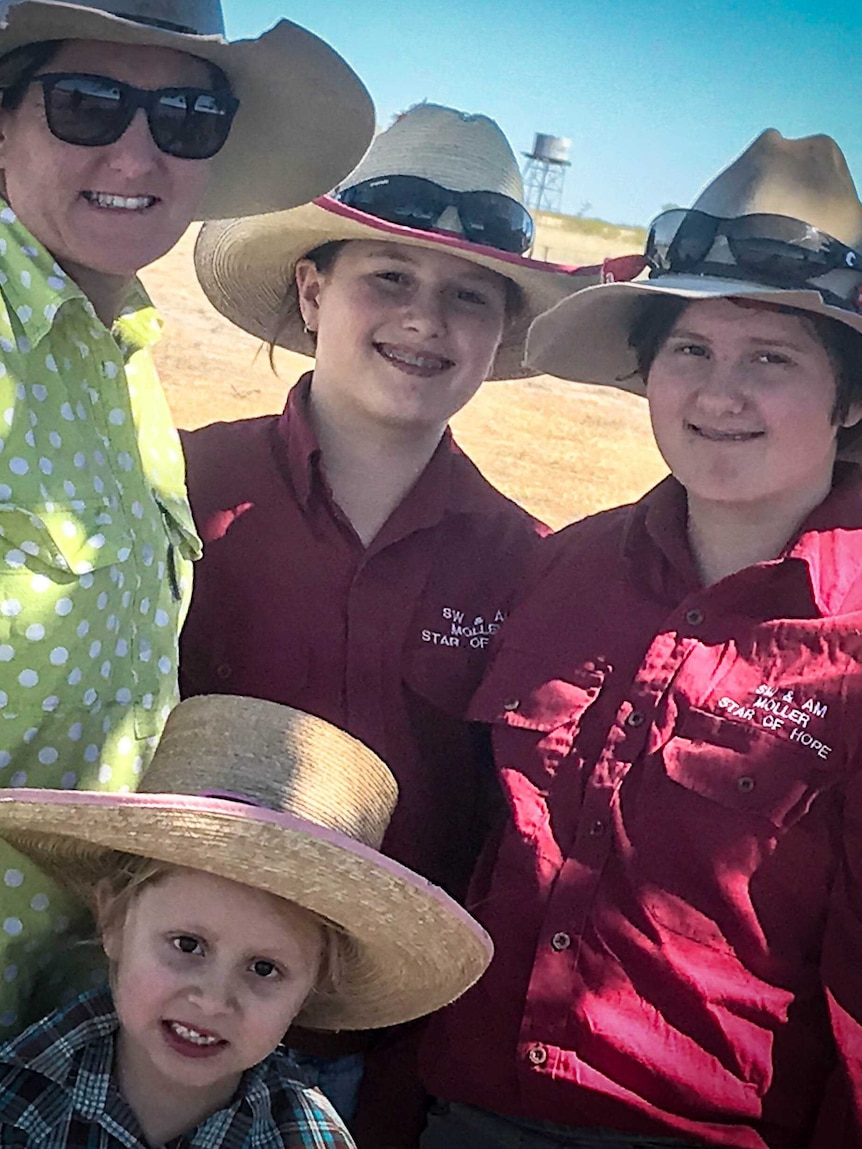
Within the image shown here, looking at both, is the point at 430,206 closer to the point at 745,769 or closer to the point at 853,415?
the point at 853,415

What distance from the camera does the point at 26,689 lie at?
1782 mm

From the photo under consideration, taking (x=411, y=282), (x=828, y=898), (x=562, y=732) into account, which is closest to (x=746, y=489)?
(x=562, y=732)

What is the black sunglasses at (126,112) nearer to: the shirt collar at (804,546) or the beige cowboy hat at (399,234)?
the beige cowboy hat at (399,234)

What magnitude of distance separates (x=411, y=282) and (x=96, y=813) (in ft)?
4.57

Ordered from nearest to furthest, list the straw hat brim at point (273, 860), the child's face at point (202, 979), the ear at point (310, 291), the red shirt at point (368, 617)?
the straw hat brim at point (273, 860), the child's face at point (202, 979), the red shirt at point (368, 617), the ear at point (310, 291)

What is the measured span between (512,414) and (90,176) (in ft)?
35.5

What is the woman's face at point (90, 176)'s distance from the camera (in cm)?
195

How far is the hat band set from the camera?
190 centimetres

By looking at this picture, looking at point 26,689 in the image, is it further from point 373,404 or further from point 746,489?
point 746,489

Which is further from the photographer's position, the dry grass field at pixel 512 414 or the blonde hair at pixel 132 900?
the dry grass field at pixel 512 414

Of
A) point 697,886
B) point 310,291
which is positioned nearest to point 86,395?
point 310,291

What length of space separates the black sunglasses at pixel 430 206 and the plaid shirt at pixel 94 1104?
1.65m

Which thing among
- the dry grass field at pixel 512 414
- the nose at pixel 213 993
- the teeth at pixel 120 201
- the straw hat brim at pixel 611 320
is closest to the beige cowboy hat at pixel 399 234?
the straw hat brim at pixel 611 320

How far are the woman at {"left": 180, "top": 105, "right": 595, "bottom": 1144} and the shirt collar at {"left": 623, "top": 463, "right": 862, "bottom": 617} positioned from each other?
33 centimetres
